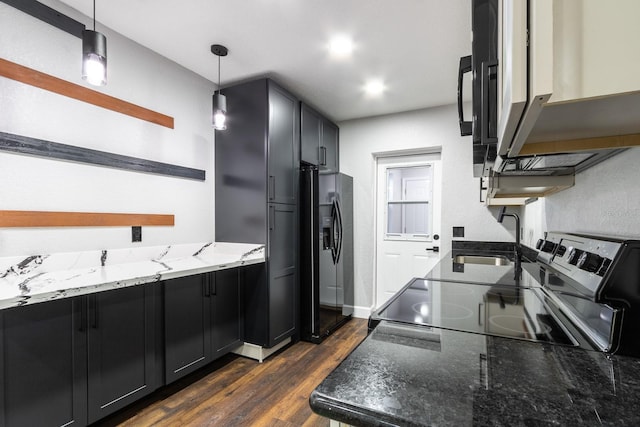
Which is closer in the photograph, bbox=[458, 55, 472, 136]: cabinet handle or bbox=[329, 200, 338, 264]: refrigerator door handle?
bbox=[458, 55, 472, 136]: cabinet handle

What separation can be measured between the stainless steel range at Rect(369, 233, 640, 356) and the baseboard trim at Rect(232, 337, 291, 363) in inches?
66.3

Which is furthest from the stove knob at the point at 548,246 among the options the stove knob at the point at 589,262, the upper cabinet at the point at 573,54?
the upper cabinet at the point at 573,54

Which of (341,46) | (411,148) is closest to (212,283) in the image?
(341,46)

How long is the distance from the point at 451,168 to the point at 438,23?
67.6 inches

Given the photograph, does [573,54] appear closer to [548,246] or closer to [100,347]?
[548,246]

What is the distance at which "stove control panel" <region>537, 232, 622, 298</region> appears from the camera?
0.80 m

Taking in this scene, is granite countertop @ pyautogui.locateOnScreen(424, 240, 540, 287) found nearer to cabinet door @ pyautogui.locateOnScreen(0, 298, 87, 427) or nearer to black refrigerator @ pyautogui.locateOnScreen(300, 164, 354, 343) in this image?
black refrigerator @ pyautogui.locateOnScreen(300, 164, 354, 343)

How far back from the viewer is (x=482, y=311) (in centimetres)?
103

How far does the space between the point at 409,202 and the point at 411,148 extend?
647 millimetres

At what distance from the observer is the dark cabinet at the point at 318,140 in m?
3.14

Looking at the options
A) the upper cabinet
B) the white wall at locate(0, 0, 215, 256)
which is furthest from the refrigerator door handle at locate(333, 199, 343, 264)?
the upper cabinet

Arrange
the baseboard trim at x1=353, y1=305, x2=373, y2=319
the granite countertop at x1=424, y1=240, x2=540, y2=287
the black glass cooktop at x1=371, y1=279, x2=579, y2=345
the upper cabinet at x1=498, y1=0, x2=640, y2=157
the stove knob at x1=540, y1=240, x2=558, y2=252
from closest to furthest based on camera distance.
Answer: the upper cabinet at x1=498, y1=0, x2=640, y2=157
the black glass cooktop at x1=371, y1=279, x2=579, y2=345
the stove knob at x1=540, y1=240, x2=558, y2=252
the granite countertop at x1=424, y1=240, x2=540, y2=287
the baseboard trim at x1=353, y1=305, x2=373, y2=319

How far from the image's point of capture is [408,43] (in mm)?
2162

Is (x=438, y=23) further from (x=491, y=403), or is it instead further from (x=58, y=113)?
(x=58, y=113)
